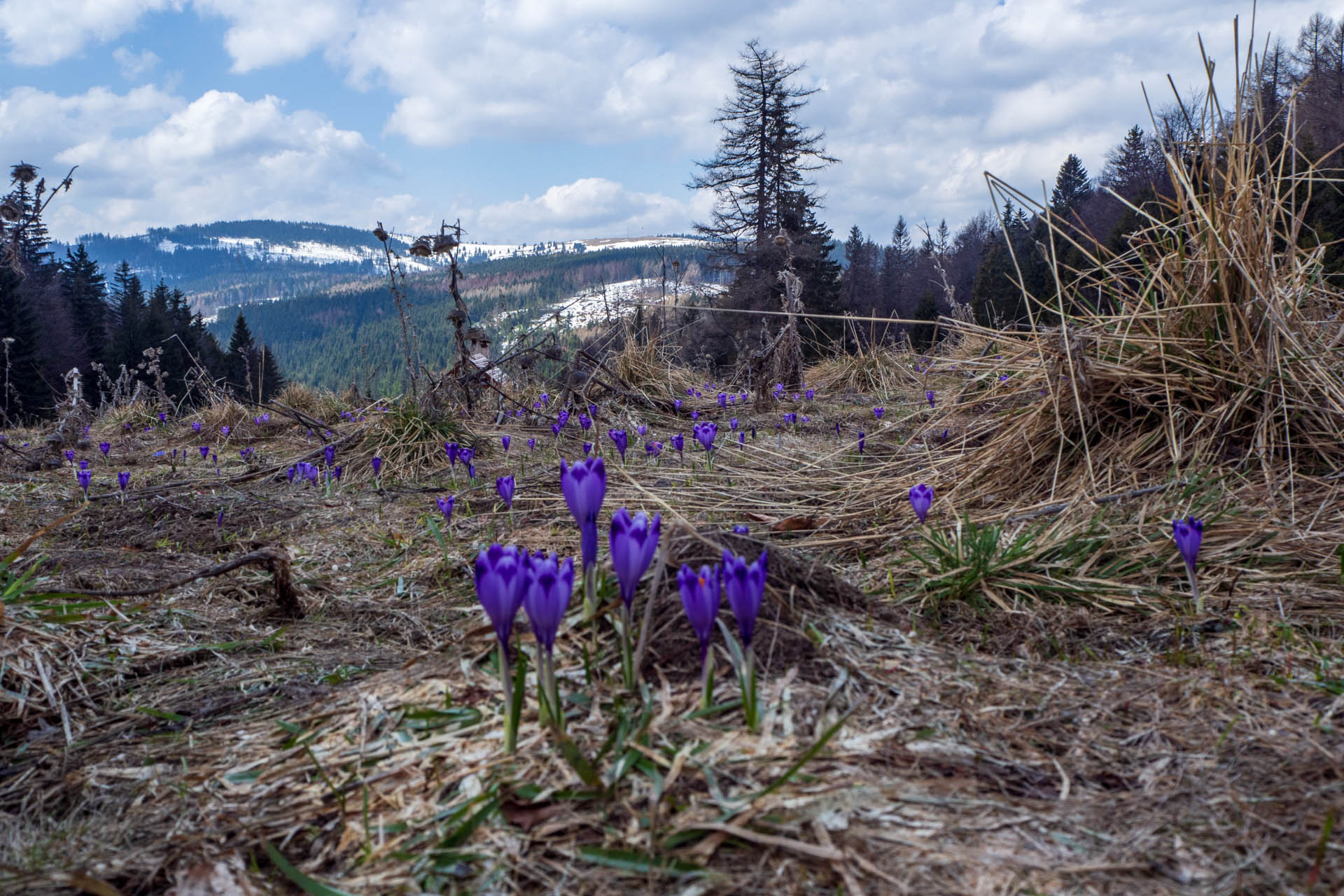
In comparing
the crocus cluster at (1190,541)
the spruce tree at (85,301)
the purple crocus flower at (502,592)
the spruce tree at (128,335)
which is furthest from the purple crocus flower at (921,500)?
the spruce tree at (85,301)

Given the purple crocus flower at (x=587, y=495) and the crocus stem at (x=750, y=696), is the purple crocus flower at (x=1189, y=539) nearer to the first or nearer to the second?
the crocus stem at (x=750, y=696)

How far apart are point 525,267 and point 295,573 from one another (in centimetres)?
18711

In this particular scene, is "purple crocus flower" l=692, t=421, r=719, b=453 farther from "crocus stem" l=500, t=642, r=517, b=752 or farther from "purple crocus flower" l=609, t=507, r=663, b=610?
"crocus stem" l=500, t=642, r=517, b=752

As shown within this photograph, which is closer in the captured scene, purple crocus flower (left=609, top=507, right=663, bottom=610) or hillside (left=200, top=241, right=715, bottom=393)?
purple crocus flower (left=609, top=507, right=663, bottom=610)

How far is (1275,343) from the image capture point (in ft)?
8.78

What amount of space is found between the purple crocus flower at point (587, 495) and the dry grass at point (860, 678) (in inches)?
8.8

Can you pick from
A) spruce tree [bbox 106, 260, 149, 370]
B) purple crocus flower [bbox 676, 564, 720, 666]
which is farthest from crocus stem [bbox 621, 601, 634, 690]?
spruce tree [bbox 106, 260, 149, 370]

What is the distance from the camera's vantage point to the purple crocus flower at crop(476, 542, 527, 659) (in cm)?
123

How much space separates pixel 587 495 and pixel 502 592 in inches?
14.2

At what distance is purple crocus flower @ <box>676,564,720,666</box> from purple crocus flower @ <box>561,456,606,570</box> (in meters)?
0.27

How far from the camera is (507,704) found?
4.12 ft

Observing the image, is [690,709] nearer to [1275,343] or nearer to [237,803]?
[237,803]

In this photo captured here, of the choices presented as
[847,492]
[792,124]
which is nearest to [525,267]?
[792,124]

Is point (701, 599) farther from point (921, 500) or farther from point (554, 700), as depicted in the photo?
point (921, 500)
